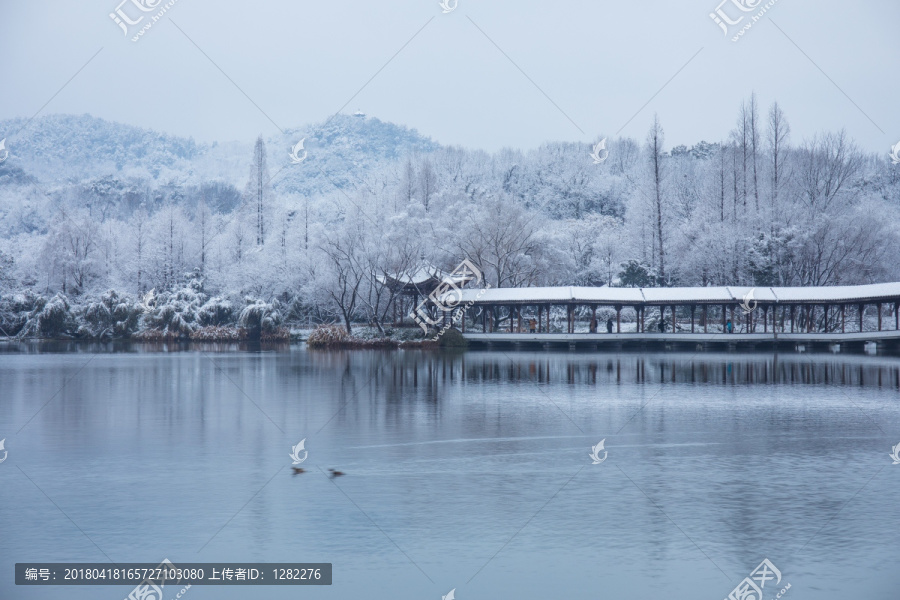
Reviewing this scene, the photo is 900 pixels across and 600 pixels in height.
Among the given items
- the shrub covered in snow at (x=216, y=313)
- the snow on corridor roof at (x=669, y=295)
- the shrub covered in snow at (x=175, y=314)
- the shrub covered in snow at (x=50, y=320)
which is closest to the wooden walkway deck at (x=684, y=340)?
the snow on corridor roof at (x=669, y=295)

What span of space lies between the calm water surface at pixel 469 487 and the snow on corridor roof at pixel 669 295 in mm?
16852

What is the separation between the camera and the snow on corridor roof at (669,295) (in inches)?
1483

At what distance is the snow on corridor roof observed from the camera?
37656 millimetres

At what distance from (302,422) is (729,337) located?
2639 centimetres

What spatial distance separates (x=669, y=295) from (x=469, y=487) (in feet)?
99.5

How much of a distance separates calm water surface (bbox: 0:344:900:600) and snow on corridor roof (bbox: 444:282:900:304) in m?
16.9

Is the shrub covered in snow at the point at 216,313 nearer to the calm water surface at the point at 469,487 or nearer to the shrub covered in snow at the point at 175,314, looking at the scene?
the shrub covered in snow at the point at 175,314

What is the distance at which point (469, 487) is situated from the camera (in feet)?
36.0

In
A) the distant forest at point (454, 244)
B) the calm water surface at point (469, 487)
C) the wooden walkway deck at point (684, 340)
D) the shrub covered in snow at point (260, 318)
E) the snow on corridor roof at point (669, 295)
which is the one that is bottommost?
the calm water surface at point (469, 487)

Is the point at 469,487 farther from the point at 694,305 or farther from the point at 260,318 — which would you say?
the point at 260,318

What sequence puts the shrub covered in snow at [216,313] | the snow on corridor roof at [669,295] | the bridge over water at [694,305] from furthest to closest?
the shrub covered in snow at [216,313], the snow on corridor roof at [669,295], the bridge over water at [694,305]

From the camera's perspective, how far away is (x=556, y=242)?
49.4 meters

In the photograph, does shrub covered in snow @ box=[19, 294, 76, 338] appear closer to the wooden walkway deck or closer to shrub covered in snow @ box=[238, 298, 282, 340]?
shrub covered in snow @ box=[238, 298, 282, 340]

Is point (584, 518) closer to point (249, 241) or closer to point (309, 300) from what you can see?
point (309, 300)
